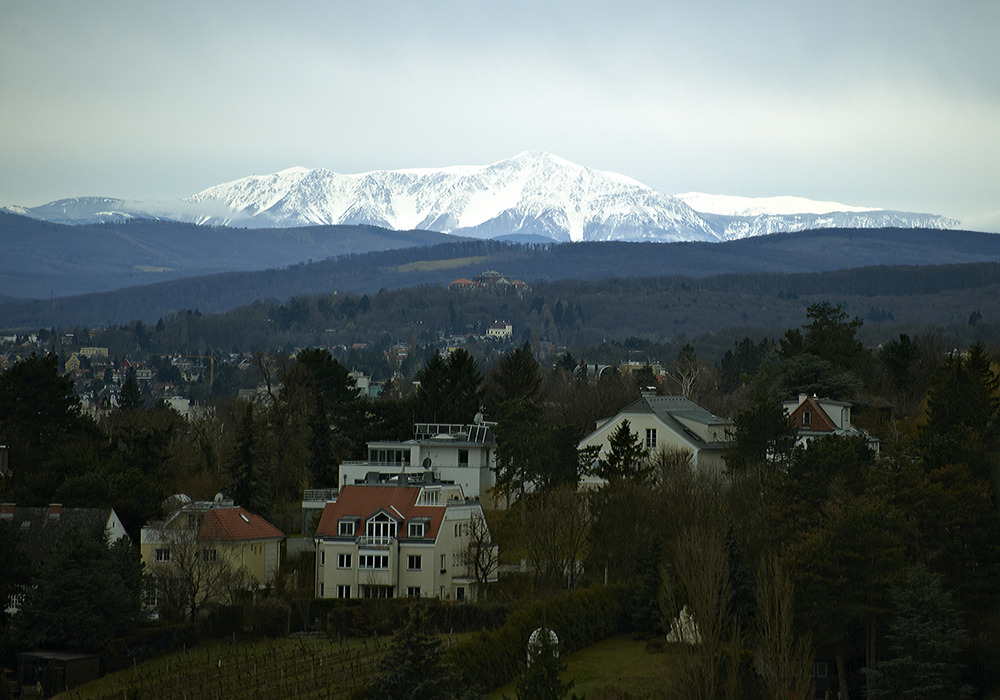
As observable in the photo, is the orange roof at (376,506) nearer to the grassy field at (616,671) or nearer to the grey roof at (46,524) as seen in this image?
the grey roof at (46,524)

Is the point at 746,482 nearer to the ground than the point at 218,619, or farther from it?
farther from it

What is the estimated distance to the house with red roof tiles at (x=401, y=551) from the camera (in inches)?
1793

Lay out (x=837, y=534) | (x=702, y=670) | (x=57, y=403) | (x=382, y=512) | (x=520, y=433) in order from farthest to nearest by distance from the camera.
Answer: (x=57, y=403)
(x=520, y=433)
(x=382, y=512)
(x=837, y=534)
(x=702, y=670)

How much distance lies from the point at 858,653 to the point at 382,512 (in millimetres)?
15578

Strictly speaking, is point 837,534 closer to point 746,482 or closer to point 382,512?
point 746,482

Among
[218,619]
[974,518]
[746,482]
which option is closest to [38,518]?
[218,619]

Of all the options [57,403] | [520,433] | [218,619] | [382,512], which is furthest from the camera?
[57,403]

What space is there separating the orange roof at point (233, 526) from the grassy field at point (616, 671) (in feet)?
45.5

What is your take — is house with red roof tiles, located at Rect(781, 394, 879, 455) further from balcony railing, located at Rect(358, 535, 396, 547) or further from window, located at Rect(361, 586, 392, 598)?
window, located at Rect(361, 586, 392, 598)

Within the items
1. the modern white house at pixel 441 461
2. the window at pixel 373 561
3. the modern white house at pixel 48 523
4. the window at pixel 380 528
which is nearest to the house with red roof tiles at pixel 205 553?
the modern white house at pixel 48 523

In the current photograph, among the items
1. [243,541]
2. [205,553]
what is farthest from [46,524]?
[243,541]

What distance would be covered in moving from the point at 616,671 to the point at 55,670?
1517 centimetres

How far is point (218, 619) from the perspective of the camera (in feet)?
138

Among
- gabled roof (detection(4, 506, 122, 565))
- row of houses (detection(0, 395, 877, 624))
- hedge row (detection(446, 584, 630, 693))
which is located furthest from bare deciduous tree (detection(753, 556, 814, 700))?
gabled roof (detection(4, 506, 122, 565))
